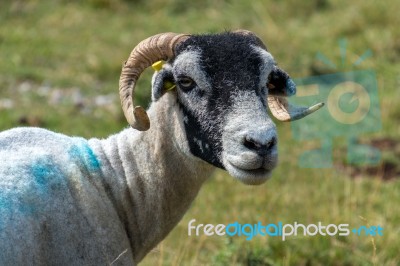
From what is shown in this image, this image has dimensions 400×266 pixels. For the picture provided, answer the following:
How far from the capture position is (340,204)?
9.98m

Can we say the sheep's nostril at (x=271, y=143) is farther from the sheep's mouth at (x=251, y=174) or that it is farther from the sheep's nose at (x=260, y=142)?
the sheep's mouth at (x=251, y=174)

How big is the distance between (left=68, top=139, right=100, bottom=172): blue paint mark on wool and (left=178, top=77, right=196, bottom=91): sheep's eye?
2.21 ft

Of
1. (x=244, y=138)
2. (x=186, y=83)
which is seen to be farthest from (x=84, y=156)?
(x=244, y=138)

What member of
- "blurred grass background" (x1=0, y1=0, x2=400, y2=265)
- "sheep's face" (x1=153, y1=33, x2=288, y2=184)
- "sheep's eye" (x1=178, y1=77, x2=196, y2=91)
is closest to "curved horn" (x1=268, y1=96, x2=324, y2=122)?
"sheep's face" (x1=153, y1=33, x2=288, y2=184)

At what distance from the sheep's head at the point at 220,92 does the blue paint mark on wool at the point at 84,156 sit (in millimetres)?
396

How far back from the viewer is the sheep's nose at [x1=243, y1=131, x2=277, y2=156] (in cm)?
520

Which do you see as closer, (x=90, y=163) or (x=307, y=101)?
(x=90, y=163)

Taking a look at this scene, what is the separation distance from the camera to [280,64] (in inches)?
554

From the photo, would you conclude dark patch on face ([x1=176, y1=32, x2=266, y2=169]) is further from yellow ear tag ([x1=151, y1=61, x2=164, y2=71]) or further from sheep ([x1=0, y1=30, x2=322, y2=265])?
yellow ear tag ([x1=151, y1=61, x2=164, y2=71])

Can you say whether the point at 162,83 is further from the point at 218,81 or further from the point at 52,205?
the point at 52,205

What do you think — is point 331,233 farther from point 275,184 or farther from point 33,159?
point 33,159

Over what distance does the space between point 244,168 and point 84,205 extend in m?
0.93

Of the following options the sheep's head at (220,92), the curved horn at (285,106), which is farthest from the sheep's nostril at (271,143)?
the curved horn at (285,106)

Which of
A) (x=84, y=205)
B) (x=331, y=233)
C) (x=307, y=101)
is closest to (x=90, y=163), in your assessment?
(x=84, y=205)
